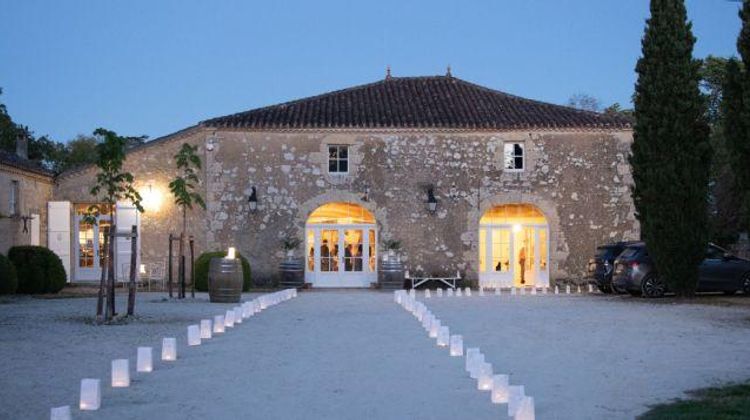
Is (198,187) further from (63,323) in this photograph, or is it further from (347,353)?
(347,353)

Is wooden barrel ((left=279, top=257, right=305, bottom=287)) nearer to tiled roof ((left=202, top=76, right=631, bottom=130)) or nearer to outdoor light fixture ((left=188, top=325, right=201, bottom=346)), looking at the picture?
tiled roof ((left=202, top=76, right=631, bottom=130))

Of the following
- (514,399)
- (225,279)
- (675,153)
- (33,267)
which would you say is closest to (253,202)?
(33,267)

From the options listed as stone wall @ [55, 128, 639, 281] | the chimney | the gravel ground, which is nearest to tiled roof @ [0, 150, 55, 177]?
stone wall @ [55, 128, 639, 281]

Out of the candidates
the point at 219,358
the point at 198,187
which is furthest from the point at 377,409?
the point at 198,187

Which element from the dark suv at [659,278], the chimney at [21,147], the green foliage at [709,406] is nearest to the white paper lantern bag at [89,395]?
the green foliage at [709,406]

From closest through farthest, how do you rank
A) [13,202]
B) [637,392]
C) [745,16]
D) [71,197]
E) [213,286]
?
[637,392]
[745,16]
[213,286]
[13,202]
[71,197]

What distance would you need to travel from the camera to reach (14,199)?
27.3 metres

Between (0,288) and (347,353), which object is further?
(0,288)

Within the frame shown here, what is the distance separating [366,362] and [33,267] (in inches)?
610

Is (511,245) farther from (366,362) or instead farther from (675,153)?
Result: (366,362)

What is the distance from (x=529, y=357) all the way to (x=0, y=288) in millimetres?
15413

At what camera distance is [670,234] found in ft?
72.1

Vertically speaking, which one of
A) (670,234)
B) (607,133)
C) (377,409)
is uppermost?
(607,133)

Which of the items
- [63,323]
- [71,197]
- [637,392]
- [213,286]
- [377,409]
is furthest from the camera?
[71,197]
